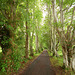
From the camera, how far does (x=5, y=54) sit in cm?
564

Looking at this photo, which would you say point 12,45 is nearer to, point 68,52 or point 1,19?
point 1,19

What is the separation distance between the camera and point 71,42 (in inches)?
217

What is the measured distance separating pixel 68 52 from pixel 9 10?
23.7ft

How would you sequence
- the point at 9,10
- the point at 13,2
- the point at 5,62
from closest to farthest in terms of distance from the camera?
the point at 5,62 < the point at 13,2 < the point at 9,10

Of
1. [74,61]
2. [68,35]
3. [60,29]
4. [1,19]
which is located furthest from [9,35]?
[74,61]

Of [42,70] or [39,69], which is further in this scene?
[39,69]

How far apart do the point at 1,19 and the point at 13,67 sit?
14.1 feet

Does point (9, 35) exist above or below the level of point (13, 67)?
above

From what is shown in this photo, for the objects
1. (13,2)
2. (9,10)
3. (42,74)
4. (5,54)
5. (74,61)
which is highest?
(13,2)

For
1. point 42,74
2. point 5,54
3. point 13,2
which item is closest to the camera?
point 42,74

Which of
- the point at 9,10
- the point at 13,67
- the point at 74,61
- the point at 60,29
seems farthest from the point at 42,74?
the point at 9,10

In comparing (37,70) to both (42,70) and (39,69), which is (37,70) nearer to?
(39,69)

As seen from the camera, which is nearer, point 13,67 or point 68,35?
point 13,67

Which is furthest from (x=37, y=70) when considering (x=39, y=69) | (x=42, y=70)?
(x=42, y=70)
